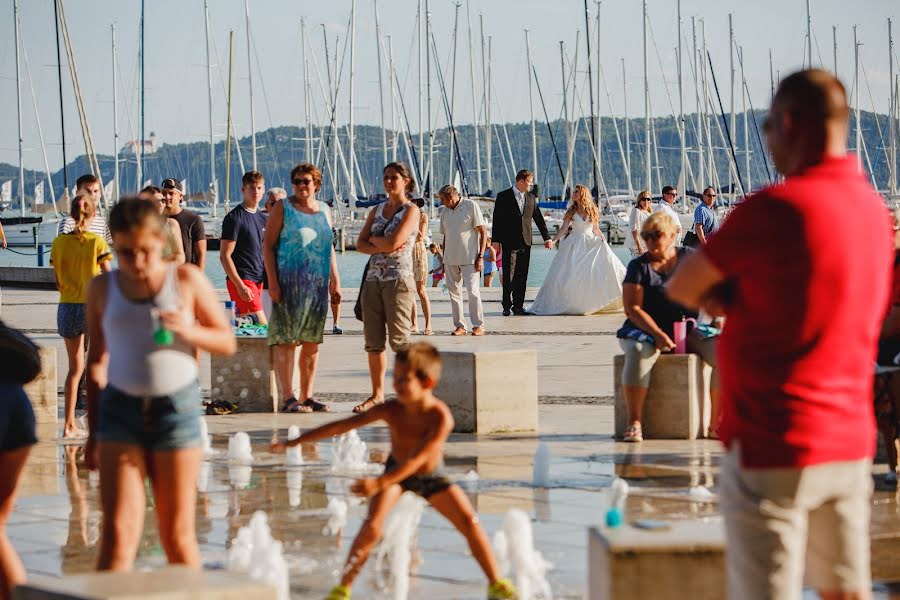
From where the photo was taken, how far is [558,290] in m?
24.2

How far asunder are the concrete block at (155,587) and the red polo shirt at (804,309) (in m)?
1.46

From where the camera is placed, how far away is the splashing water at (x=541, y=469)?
9.21m

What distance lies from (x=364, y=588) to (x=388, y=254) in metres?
6.13

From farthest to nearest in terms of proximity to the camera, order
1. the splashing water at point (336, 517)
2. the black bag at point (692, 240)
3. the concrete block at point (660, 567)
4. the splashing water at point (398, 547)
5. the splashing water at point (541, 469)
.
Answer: the black bag at point (692, 240)
the splashing water at point (541, 469)
the splashing water at point (336, 517)
the splashing water at point (398, 547)
the concrete block at point (660, 567)

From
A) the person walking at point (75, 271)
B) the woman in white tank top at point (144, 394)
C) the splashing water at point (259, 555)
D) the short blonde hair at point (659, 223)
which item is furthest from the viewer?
the person walking at point (75, 271)

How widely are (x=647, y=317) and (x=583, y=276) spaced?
13111 mm

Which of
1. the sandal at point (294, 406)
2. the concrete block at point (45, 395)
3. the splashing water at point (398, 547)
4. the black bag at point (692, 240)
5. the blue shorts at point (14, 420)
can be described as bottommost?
the splashing water at point (398, 547)

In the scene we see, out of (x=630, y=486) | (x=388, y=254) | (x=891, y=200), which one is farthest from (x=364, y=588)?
(x=891, y=200)

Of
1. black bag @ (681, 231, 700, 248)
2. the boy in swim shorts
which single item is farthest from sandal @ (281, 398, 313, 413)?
black bag @ (681, 231, 700, 248)

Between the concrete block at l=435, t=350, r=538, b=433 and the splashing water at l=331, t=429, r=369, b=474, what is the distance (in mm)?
1162

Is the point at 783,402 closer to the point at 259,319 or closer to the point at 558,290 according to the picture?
the point at 259,319

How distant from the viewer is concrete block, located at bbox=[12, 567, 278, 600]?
4.35 metres

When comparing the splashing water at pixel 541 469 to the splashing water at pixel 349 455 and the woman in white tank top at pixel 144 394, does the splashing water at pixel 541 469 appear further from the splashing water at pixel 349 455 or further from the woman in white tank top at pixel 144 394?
the woman in white tank top at pixel 144 394

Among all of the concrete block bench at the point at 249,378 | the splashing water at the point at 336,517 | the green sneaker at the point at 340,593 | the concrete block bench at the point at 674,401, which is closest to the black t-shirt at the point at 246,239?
the concrete block bench at the point at 249,378
